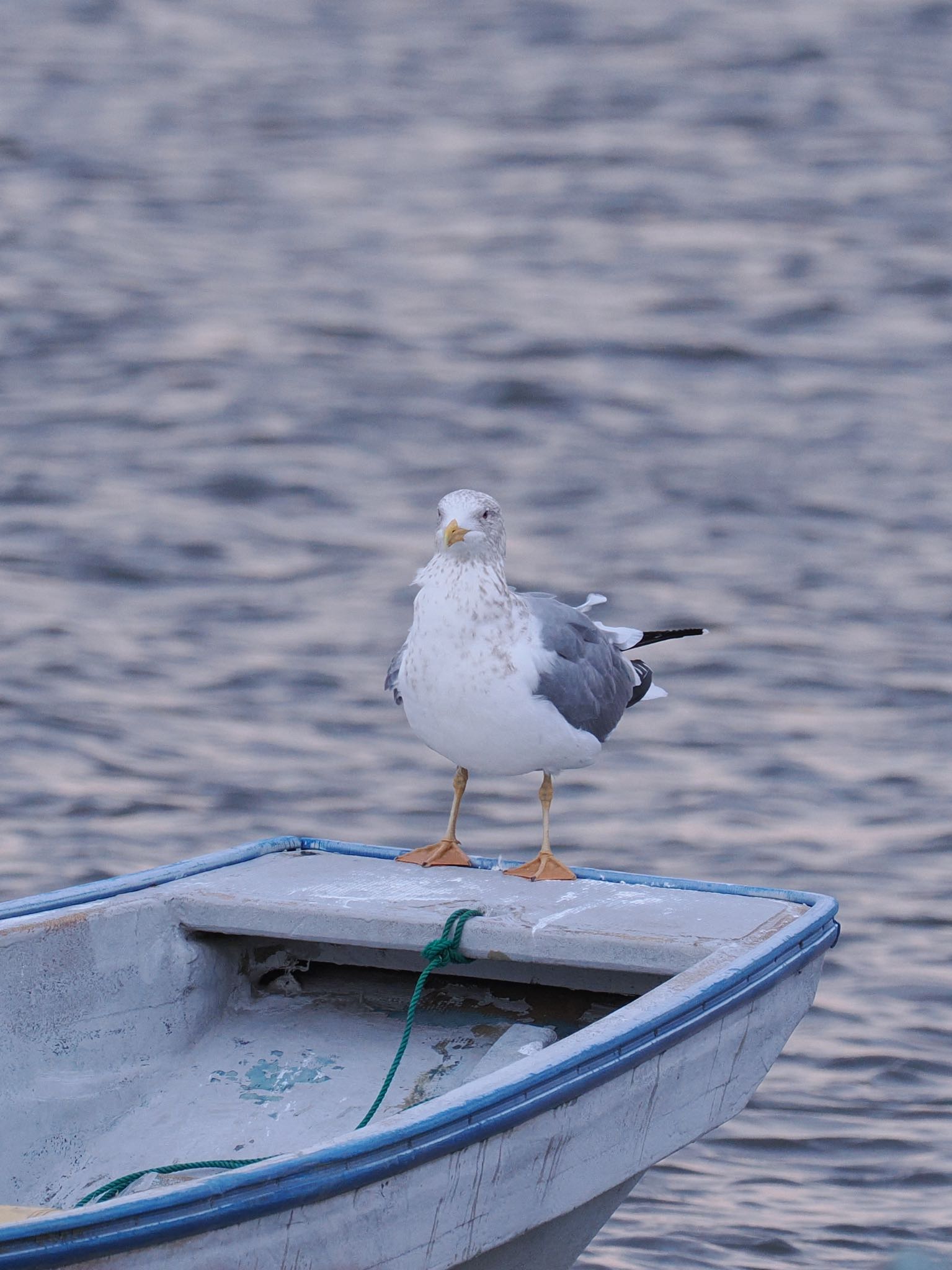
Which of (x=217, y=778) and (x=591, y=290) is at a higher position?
(x=591, y=290)

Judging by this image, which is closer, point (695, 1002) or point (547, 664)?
point (695, 1002)

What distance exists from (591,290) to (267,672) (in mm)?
8692

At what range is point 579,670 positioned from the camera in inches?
207

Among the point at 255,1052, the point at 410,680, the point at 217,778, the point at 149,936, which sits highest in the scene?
the point at 410,680

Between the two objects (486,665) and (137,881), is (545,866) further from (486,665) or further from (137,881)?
(137,881)

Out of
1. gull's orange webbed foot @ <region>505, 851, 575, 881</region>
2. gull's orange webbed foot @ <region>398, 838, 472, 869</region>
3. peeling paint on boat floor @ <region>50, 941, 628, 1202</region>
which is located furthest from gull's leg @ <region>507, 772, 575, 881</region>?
peeling paint on boat floor @ <region>50, 941, 628, 1202</region>

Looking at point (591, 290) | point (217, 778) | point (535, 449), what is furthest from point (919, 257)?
point (217, 778)

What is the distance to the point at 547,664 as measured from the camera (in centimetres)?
512

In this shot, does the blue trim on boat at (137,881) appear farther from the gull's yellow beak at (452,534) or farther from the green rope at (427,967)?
the gull's yellow beak at (452,534)

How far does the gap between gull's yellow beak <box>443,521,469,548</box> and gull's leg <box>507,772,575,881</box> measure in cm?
82

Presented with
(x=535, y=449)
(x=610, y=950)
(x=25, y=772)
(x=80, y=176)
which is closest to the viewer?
(x=610, y=950)

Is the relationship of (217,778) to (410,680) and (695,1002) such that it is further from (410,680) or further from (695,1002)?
(695,1002)

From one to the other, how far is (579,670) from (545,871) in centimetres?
63

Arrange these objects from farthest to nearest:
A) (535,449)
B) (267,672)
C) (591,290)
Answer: (591,290), (535,449), (267,672)
